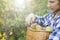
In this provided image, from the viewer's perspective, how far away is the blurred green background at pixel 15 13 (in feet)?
7.90

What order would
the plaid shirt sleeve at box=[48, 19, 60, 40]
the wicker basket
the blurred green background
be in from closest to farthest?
the plaid shirt sleeve at box=[48, 19, 60, 40] → the wicker basket → the blurred green background

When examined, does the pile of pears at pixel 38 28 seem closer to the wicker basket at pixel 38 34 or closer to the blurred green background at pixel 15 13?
the wicker basket at pixel 38 34

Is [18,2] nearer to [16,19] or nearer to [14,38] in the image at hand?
[16,19]

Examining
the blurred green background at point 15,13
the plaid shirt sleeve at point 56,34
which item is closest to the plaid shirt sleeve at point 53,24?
the plaid shirt sleeve at point 56,34

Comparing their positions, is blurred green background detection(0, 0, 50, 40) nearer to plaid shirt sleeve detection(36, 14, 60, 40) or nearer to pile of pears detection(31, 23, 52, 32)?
plaid shirt sleeve detection(36, 14, 60, 40)

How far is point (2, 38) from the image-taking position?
2.44 m

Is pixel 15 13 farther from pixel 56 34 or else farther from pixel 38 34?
pixel 56 34

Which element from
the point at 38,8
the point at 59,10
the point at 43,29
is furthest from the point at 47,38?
the point at 38,8

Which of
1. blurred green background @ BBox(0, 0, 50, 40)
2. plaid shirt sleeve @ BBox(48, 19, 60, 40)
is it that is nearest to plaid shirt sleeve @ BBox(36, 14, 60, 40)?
plaid shirt sleeve @ BBox(48, 19, 60, 40)

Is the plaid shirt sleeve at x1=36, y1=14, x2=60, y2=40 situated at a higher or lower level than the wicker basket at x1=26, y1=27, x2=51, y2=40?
higher

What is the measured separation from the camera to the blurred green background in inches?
94.8

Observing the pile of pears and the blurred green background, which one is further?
the blurred green background

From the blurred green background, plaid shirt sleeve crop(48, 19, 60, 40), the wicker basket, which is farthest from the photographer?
the blurred green background

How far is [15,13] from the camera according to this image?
244cm
